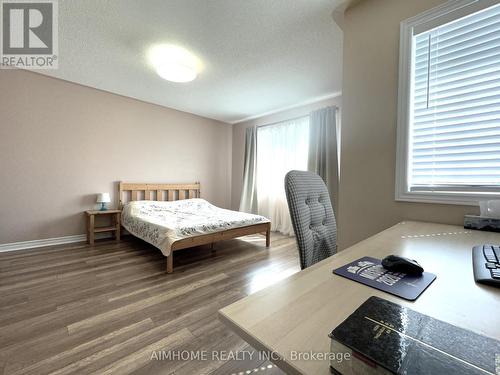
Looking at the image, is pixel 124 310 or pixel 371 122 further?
pixel 124 310

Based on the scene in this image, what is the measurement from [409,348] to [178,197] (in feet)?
14.5

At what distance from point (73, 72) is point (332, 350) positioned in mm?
3953

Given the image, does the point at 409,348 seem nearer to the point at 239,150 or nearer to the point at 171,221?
the point at 171,221

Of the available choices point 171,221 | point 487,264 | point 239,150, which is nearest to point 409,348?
point 487,264

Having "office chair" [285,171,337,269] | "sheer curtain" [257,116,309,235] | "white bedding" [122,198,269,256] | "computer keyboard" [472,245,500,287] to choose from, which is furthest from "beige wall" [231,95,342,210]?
"computer keyboard" [472,245,500,287]

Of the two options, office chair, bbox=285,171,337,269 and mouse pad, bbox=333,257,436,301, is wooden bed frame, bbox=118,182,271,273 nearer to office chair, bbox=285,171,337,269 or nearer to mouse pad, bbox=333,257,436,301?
office chair, bbox=285,171,337,269

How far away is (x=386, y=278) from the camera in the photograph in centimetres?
58

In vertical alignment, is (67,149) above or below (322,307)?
above

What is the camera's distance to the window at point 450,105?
1.14m

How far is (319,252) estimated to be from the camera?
44.6 inches

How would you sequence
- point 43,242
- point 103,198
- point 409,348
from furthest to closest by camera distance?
point 103,198 → point 43,242 → point 409,348

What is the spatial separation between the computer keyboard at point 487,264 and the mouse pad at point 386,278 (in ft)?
0.38

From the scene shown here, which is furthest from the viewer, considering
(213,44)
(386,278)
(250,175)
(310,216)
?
(250,175)

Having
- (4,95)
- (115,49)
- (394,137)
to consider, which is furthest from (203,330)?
(4,95)
